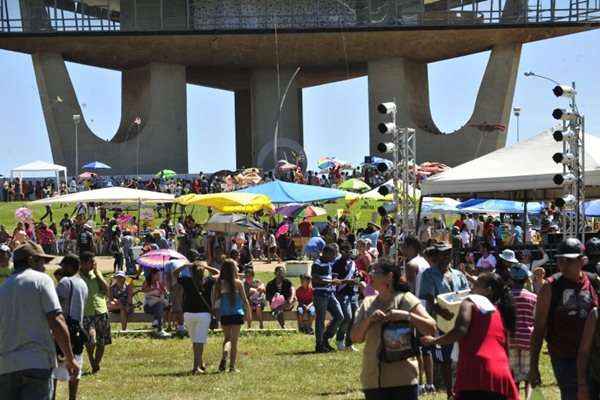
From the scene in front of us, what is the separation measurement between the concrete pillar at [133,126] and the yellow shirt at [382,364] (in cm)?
5260

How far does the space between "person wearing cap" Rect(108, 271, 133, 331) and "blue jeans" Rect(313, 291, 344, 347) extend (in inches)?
173

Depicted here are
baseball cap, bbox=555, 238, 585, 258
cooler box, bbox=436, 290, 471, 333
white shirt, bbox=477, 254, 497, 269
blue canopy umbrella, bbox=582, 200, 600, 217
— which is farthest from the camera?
blue canopy umbrella, bbox=582, 200, 600, 217

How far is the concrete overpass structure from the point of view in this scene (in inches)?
Answer: 2266

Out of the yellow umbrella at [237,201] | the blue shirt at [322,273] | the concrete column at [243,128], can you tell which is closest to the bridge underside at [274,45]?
the concrete column at [243,128]

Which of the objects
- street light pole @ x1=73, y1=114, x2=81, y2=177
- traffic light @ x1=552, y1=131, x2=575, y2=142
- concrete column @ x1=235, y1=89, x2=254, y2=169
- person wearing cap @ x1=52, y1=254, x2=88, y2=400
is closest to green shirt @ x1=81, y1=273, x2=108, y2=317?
person wearing cap @ x1=52, y1=254, x2=88, y2=400

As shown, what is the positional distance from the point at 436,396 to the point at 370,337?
394 cm

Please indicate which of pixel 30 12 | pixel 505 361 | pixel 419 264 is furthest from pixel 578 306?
pixel 30 12

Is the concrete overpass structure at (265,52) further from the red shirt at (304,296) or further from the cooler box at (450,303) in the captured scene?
the cooler box at (450,303)

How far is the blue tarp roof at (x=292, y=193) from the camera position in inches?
1133

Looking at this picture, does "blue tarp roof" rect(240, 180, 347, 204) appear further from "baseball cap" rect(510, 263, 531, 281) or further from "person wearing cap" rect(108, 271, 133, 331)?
"baseball cap" rect(510, 263, 531, 281)

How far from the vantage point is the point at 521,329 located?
419 inches

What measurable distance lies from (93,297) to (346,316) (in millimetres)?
4572

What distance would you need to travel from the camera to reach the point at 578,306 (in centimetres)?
894

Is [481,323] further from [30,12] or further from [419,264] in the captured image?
[30,12]
